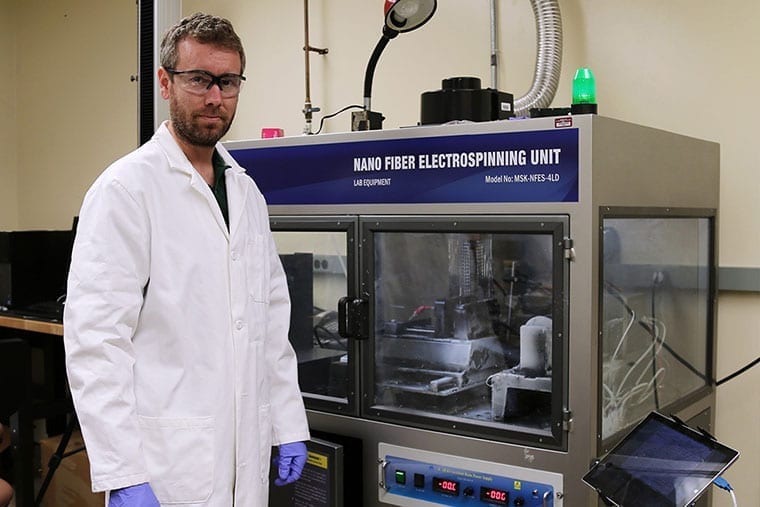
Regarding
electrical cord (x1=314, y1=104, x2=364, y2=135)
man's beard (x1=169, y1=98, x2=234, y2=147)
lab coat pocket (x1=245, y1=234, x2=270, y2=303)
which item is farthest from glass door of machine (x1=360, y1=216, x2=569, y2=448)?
electrical cord (x1=314, y1=104, x2=364, y2=135)

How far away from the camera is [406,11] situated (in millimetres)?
1905

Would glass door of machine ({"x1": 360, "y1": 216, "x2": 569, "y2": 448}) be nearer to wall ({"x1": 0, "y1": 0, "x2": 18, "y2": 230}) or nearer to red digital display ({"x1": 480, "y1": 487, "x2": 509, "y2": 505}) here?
red digital display ({"x1": 480, "y1": 487, "x2": 509, "y2": 505})

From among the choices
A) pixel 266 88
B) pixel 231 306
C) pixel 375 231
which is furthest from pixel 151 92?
pixel 231 306

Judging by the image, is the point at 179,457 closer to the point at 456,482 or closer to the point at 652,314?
the point at 456,482

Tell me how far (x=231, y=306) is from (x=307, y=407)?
559 mm

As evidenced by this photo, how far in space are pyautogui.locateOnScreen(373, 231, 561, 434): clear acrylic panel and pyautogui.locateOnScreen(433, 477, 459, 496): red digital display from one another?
13 centimetres

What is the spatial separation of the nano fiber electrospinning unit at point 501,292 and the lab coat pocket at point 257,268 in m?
0.27

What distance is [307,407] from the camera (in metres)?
2.00

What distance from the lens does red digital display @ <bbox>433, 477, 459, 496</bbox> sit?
5.65ft

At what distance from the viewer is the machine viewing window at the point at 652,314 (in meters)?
1.73

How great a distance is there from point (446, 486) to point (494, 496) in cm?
12

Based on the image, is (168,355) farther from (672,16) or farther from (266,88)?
(266,88)

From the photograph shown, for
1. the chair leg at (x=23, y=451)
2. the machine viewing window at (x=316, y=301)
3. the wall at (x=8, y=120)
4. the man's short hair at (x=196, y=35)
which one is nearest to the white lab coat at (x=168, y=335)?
the man's short hair at (x=196, y=35)

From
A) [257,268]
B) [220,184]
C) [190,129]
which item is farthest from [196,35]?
[257,268]
